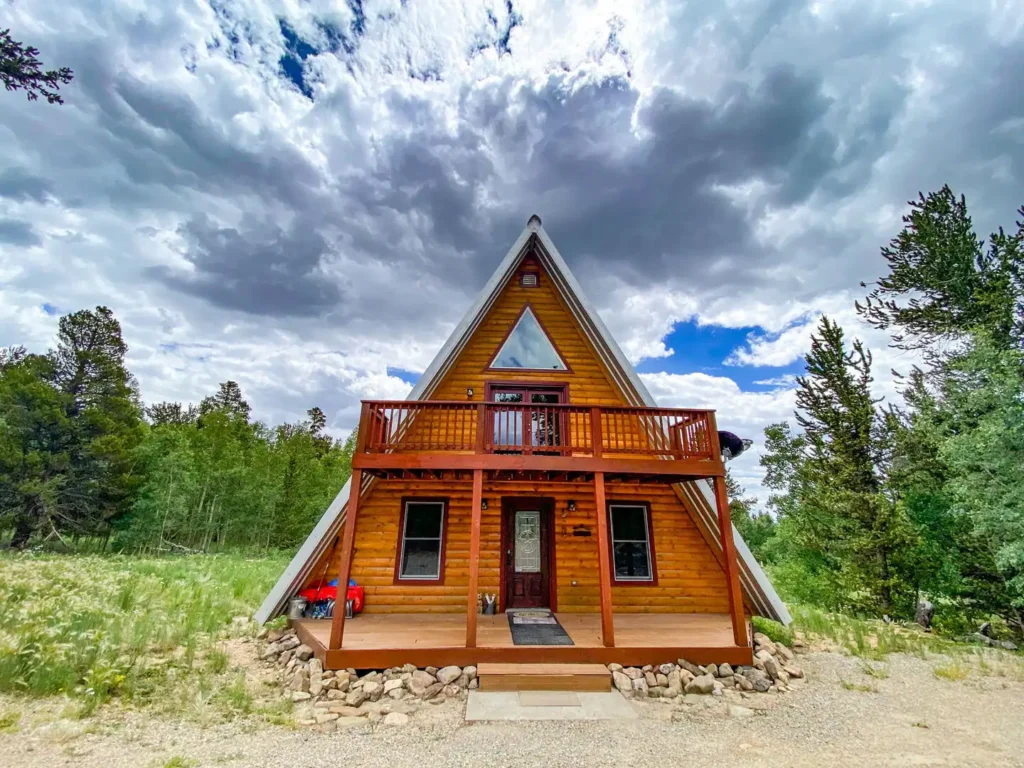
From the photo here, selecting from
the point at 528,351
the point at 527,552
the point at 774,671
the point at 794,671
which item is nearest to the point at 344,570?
the point at 527,552

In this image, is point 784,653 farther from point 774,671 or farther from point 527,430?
point 527,430

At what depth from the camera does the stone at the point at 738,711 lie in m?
4.52

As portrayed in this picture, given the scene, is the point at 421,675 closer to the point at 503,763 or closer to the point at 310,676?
the point at 310,676

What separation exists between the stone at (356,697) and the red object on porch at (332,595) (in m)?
2.47

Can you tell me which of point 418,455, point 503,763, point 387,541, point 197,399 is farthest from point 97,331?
point 197,399

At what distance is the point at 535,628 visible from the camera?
6328 millimetres

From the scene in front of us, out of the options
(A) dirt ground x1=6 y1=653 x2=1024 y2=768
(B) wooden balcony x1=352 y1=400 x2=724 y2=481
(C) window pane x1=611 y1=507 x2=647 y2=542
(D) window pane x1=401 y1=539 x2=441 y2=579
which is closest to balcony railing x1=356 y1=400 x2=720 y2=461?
(B) wooden balcony x1=352 y1=400 x2=724 y2=481

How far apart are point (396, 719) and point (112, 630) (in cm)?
472

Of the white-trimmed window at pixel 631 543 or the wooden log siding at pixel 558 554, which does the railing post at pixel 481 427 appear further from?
the white-trimmed window at pixel 631 543

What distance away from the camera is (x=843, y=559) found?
11109 mm

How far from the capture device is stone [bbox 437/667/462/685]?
5000 millimetres

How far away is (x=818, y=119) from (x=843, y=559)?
1200cm

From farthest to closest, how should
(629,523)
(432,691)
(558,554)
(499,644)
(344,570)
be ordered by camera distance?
(629,523), (558,554), (499,644), (344,570), (432,691)

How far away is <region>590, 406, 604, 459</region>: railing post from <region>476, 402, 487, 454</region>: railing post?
1.61 metres
